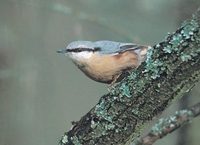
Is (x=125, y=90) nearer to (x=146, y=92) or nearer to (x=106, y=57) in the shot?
(x=146, y=92)

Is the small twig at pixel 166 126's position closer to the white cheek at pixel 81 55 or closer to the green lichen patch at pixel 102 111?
the green lichen patch at pixel 102 111

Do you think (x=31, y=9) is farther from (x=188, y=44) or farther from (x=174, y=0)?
(x=188, y=44)

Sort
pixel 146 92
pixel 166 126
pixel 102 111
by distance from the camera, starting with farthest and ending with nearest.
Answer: pixel 166 126
pixel 102 111
pixel 146 92

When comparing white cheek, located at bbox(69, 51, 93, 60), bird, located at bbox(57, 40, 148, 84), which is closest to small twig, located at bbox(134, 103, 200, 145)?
bird, located at bbox(57, 40, 148, 84)

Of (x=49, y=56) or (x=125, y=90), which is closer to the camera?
(x=125, y=90)

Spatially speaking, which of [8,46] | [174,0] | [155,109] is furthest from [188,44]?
[8,46]

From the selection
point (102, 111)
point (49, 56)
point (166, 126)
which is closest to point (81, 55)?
point (166, 126)

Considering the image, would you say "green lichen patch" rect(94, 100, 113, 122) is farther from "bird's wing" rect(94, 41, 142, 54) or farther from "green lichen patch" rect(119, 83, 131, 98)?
"bird's wing" rect(94, 41, 142, 54)
